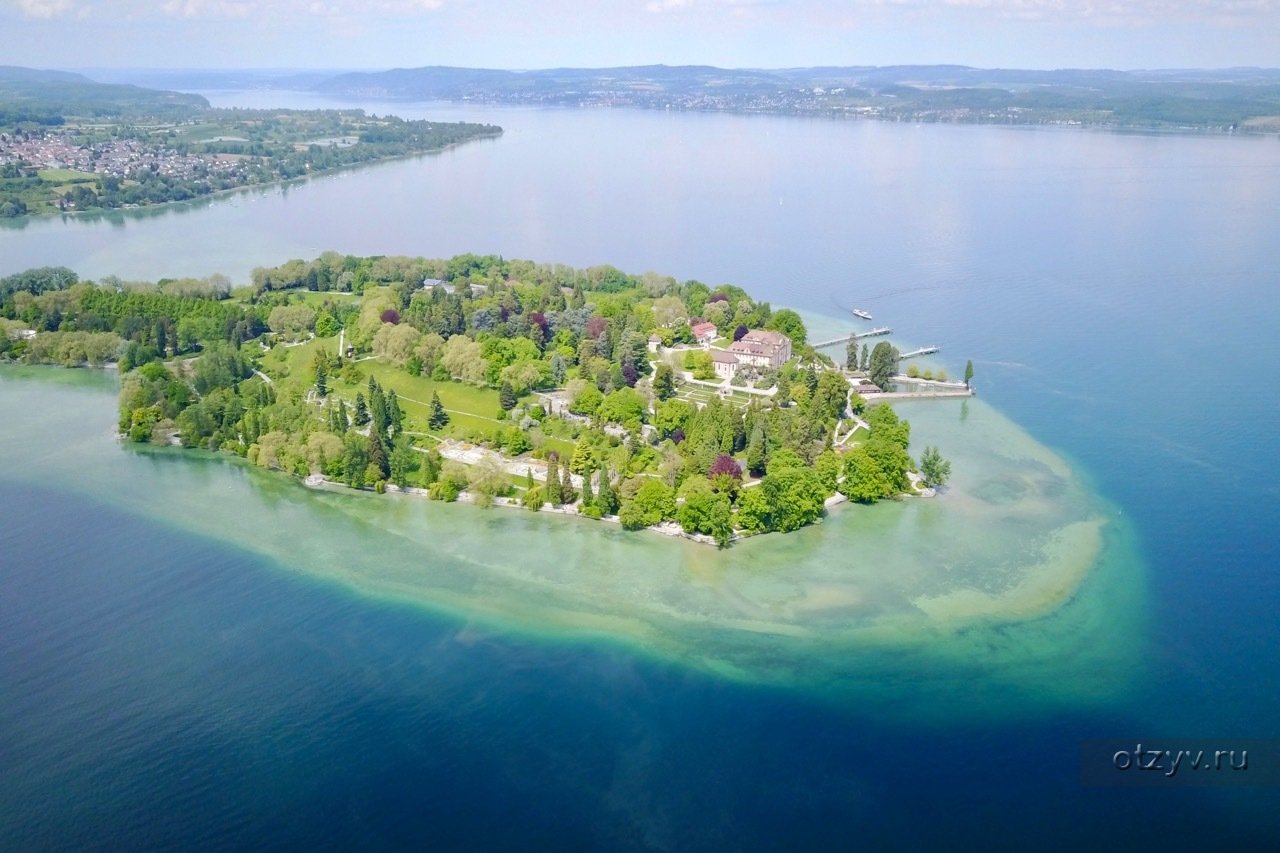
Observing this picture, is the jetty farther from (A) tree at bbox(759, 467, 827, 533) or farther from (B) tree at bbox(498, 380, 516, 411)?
(A) tree at bbox(759, 467, 827, 533)

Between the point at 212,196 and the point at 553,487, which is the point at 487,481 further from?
the point at 212,196

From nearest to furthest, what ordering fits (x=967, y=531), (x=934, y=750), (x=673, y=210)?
(x=934, y=750) → (x=967, y=531) → (x=673, y=210)

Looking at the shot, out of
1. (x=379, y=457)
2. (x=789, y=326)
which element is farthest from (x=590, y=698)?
(x=789, y=326)

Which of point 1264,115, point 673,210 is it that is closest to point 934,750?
point 673,210

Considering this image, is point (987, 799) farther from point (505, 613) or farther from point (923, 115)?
point (923, 115)

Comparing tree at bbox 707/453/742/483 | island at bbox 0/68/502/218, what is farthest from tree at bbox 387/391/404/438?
island at bbox 0/68/502/218
